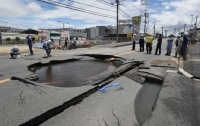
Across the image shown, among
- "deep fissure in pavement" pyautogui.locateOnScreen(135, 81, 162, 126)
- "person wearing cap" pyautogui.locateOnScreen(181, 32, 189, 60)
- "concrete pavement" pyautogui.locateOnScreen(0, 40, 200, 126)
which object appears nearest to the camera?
"concrete pavement" pyautogui.locateOnScreen(0, 40, 200, 126)

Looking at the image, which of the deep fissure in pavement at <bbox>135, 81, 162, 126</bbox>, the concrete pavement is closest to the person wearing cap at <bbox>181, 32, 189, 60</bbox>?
the concrete pavement

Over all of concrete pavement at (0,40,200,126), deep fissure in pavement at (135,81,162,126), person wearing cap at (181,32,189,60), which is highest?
person wearing cap at (181,32,189,60)

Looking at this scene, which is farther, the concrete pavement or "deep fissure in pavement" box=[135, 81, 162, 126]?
"deep fissure in pavement" box=[135, 81, 162, 126]

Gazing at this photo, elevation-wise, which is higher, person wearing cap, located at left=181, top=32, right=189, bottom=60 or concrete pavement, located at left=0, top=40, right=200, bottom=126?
person wearing cap, located at left=181, top=32, right=189, bottom=60

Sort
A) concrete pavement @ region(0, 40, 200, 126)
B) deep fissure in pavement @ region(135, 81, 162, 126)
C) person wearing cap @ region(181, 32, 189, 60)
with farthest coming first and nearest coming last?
person wearing cap @ region(181, 32, 189, 60) < deep fissure in pavement @ region(135, 81, 162, 126) < concrete pavement @ region(0, 40, 200, 126)

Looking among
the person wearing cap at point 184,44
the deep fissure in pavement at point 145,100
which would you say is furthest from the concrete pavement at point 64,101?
the person wearing cap at point 184,44

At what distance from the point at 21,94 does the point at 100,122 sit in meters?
2.19

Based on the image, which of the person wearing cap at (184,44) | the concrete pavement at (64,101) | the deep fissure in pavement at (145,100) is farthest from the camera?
the person wearing cap at (184,44)

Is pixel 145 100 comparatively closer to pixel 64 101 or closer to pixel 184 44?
pixel 64 101

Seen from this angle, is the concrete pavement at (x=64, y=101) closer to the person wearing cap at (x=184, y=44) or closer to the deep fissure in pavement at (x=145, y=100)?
the deep fissure in pavement at (x=145, y=100)

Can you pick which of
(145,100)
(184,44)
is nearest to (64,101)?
(145,100)

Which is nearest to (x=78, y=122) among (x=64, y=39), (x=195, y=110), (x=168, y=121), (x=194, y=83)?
(x=168, y=121)

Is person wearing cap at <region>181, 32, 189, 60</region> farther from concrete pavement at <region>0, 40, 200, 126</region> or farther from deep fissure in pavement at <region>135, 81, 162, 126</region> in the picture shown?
deep fissure in pavement at <region>135, 81, 162, 126</region>

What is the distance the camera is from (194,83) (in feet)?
16.1
